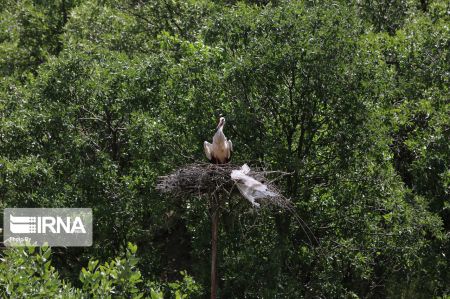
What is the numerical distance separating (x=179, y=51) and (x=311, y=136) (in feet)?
9.70

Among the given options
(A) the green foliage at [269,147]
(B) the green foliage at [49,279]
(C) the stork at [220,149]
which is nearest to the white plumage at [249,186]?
(C) the stork at [220,149]

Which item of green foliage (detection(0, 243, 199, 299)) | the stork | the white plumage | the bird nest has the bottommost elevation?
green foliage (detection(0, 243, 199, 299))

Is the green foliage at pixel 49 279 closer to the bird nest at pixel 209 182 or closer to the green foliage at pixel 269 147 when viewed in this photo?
the bird nest at pixel 209 182

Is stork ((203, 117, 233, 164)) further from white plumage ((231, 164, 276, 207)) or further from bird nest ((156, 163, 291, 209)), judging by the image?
white plumage ((231, 164, 276, 207))

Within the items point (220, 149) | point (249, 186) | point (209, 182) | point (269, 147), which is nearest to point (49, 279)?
point (209, 182)

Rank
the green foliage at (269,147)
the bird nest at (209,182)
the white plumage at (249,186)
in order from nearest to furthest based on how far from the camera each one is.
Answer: the white plumage at (249,186), the bird nest at (209,182), the green foliage at (269,147)

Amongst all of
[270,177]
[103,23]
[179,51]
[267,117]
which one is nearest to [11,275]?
[270,177]

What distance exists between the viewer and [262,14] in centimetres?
1370

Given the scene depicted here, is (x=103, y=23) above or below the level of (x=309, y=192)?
above

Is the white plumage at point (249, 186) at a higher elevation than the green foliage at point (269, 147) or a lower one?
lower

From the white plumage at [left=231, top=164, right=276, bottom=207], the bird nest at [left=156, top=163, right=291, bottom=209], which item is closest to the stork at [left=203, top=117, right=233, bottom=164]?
the bird nest at [left=156, top=163, right=291, bottom=209]

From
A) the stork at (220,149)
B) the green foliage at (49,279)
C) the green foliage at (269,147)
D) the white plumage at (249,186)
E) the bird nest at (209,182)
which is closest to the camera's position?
the green foliage at (49,279)

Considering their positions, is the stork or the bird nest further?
the stork

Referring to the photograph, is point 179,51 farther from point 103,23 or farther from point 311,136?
point 103,23
